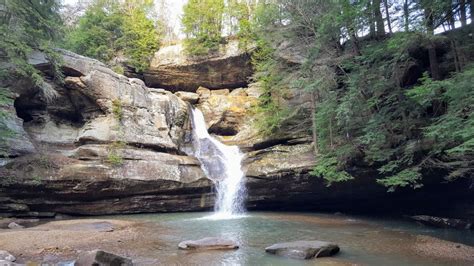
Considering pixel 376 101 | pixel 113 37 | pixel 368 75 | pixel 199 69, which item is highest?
pixel 113 37

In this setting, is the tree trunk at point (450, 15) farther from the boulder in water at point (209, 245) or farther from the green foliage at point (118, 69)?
the green foliage at point (118, 69)

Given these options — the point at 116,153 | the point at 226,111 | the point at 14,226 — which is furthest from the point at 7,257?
the point at 226,111

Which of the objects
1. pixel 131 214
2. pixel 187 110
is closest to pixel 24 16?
pixel 131 214

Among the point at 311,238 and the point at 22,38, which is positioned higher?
the point at 22,38

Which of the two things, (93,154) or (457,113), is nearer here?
(457,113)

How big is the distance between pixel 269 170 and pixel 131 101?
927 cm

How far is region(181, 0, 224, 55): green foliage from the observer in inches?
1172

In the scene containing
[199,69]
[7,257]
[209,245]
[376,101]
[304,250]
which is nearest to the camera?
[7,257]

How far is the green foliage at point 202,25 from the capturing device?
29.8m

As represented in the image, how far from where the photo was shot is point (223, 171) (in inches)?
885

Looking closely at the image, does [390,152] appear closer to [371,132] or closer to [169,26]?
[371,132]

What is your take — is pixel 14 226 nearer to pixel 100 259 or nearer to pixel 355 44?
pixel 100 259

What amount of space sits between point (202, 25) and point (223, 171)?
14399 mm

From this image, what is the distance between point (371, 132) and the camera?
14.1m
